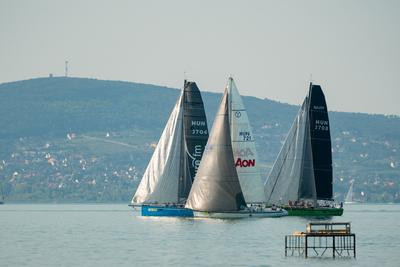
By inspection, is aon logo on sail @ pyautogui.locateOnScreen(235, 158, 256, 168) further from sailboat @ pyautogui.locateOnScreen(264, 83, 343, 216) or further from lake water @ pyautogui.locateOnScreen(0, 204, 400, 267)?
sailboat @ pyautogui.locateOnScreen(264, 83, 343, 216)

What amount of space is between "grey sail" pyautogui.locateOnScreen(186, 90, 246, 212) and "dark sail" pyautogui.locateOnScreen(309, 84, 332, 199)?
51.6 ft

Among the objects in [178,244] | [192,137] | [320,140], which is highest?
[320,140]

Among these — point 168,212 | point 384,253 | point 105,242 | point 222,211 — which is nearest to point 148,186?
point 168,212

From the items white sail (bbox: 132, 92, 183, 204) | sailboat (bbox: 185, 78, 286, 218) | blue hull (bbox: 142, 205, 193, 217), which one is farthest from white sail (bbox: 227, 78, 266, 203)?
white sail (bbox: 132, 92, 183, 204)

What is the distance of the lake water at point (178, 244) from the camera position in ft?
270

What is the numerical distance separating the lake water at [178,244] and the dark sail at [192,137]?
13.9 feet

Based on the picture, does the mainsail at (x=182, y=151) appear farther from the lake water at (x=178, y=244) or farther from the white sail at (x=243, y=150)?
the white sail at (x=243, y=150)

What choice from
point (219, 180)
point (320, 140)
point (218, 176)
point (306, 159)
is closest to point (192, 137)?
point (218, 176)

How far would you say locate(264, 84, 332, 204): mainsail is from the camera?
13000cm

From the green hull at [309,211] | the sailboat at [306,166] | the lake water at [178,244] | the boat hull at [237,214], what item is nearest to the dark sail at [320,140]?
the sailboat at [306,166]

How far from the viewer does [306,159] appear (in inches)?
5118

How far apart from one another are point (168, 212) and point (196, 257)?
39.5 metres

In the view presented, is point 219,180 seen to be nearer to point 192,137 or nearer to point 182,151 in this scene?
point 192,137

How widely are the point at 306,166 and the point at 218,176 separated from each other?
1684 centimetres
